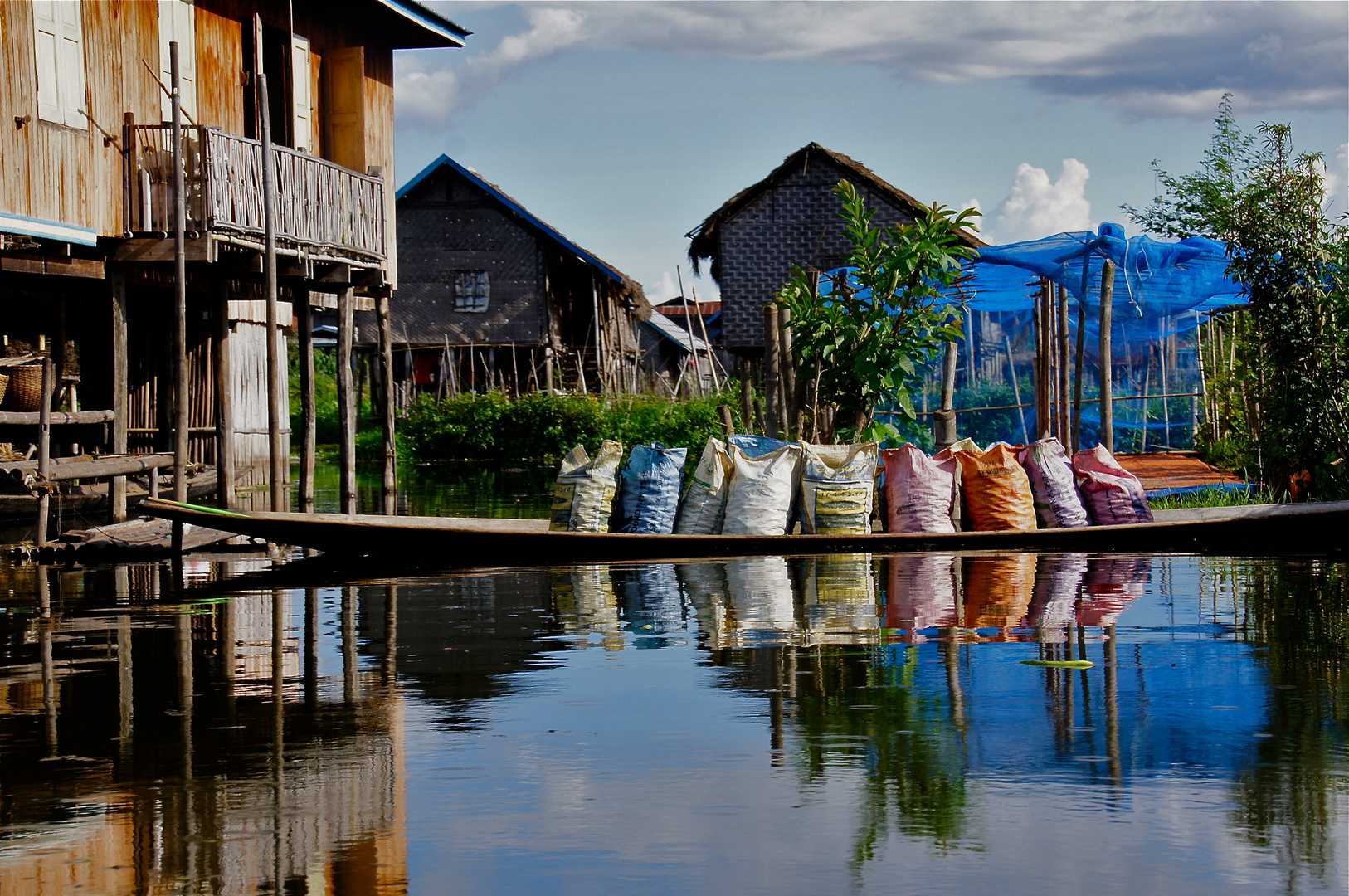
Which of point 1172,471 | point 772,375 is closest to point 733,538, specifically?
point 772,375

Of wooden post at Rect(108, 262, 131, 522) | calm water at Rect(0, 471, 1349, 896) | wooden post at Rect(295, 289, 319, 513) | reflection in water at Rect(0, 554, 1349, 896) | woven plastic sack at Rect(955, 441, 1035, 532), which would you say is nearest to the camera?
calm water at Rect(0, 471, 1349, 896)

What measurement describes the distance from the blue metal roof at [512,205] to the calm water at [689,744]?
23.8 metres

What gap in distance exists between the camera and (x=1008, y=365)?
18.6 m

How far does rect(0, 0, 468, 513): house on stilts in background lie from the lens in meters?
13.2

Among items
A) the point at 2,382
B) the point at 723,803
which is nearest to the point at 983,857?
the point at 723,803

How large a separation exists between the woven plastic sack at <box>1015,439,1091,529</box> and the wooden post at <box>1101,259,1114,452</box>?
154cm

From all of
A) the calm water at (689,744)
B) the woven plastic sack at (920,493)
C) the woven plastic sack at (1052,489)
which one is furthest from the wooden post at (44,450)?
the woven plastic sack at (1052,489)

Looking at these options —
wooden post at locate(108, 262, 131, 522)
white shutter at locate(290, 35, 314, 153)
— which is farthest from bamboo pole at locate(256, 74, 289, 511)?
white shutter at locate(290, 35, 314, 153)

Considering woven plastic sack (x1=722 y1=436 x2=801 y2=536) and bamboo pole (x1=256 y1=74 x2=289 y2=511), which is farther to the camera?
bamboo pole (x1=256 y1=74 x2=289 y2=511)

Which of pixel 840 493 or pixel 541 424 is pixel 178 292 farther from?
pixel 541 424

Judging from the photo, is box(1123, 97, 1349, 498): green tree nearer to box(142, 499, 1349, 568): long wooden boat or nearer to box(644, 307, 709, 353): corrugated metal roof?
box(142, 499, 1349, 568): long wooden boat

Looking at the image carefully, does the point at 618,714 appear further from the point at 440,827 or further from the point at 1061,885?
the point at 1061,885

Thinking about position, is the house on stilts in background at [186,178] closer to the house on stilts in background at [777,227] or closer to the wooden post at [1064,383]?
the wooden post at [1064,383]

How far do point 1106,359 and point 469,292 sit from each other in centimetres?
2167
